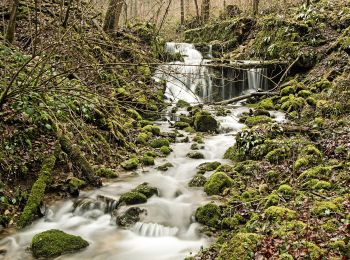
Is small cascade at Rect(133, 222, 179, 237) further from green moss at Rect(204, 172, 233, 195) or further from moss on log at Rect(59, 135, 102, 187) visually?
moss on log at Rect(59, 135, 102, 187)

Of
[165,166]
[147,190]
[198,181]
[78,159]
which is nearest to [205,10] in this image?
[165,166]

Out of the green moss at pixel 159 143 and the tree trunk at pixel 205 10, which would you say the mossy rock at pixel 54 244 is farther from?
the tree trunk at pixel 205 10

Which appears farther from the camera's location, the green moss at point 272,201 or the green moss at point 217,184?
the green moss at point 217,184

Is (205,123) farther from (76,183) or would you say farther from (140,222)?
(140,222)

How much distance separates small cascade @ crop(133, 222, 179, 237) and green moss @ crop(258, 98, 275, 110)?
859 centimetres

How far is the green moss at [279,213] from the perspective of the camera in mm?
5176

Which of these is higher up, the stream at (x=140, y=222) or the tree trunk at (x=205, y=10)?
the tree trunk at (x=205, y=10)

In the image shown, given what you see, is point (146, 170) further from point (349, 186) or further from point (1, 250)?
point (349, 186)

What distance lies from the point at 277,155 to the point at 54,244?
195 inches

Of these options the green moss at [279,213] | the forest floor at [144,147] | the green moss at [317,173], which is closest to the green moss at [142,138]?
the forest floor at [144,147]

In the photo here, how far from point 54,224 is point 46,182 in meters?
0.86

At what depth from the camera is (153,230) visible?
248 inches

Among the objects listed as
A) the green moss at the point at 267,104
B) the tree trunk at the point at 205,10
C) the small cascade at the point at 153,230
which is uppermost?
the tree trunk at the point at 205,10

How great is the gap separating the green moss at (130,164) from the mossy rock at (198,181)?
1522 millimetres
